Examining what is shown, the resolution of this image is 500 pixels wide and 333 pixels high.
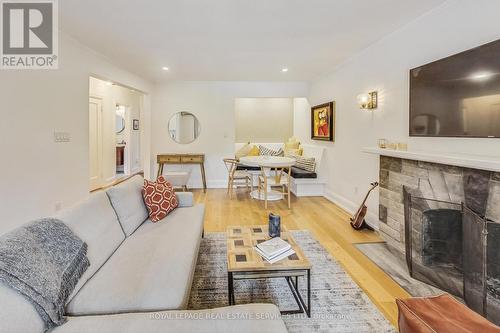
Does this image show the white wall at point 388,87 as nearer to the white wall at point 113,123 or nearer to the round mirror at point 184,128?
the round mirror at point 184,128

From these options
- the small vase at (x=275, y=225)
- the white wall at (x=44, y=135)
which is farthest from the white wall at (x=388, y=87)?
the white wall at (x=44, y=135)

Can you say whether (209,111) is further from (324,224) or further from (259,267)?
(259,267)

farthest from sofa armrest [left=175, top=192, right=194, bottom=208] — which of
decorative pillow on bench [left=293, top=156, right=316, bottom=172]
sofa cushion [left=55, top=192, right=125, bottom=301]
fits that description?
decorative pillow on bench [left=293, top=156, right=316, bottom=172]

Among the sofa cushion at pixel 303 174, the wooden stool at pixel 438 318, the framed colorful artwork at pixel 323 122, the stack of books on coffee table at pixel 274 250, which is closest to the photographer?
the wooden stool at pixel 438 318

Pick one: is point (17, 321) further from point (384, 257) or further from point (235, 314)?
point (384, 257)

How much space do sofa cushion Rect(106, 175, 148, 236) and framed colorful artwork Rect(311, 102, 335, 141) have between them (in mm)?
3673

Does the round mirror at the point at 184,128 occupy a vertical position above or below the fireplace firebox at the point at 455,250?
above

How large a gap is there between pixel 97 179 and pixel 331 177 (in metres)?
5.04

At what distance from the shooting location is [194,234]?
7.69 ft

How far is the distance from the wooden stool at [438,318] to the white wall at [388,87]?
3.99 feet

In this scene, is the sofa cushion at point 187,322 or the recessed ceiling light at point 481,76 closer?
the sofa cushion at point 187,322

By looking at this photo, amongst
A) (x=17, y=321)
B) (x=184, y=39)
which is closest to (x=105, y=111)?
(x=184, y=39)

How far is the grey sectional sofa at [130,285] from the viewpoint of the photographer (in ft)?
3.91

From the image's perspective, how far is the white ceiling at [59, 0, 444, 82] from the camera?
8.45 ft
